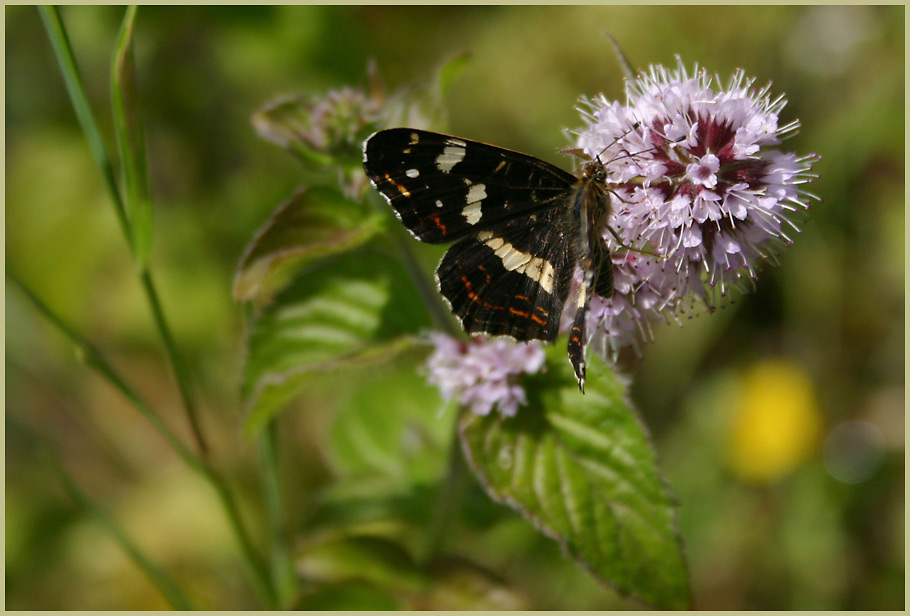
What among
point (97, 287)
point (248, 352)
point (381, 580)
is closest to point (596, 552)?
point (381, 580)

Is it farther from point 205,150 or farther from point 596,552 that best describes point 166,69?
point 596,552

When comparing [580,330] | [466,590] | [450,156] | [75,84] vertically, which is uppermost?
[75,84]

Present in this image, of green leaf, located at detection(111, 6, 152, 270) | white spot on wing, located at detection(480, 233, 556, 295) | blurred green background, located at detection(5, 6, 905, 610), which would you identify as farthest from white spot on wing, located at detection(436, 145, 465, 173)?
blurred green background, located at detection(5, 6, 905, 610)

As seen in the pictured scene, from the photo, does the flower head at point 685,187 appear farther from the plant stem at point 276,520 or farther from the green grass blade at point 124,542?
the green grass blade at point 124,542

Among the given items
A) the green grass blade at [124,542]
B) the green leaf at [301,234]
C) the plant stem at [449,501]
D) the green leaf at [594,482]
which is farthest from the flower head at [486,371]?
the green grass blade at [124,542]

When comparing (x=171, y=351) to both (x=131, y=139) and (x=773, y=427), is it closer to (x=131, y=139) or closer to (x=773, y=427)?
(x=131, y=139)

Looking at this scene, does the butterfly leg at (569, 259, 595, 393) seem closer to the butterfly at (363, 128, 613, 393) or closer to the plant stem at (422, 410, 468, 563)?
the butterfly at (363, 128, 613, 393)

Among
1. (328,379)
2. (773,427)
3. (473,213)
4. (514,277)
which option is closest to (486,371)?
(514,277)
